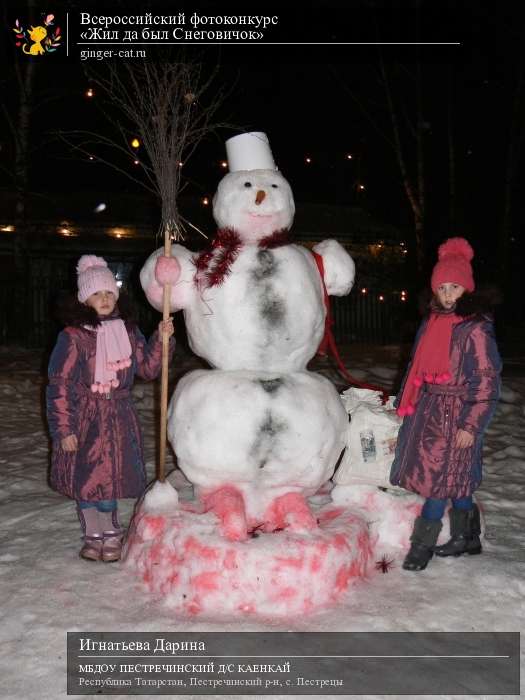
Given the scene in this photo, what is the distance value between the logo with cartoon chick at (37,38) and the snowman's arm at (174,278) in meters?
9.74

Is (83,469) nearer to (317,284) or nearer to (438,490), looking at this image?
(317,284)

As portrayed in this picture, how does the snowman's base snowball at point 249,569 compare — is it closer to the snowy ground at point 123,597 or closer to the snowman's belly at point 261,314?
the snowy ground at point 123,597

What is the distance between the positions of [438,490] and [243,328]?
1.28 metres

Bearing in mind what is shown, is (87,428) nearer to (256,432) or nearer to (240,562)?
(256,432)

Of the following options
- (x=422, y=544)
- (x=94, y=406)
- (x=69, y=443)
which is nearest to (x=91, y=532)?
(x=69, y=443)

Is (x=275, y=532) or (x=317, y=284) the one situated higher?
(x=317, y=284)

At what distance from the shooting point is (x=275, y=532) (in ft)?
10.1

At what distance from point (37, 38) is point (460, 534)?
1152 centimetres

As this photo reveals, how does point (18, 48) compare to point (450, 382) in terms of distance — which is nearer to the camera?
point (450, 382)

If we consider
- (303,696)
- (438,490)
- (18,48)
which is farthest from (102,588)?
(18,48)

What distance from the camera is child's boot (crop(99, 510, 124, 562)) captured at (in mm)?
3411

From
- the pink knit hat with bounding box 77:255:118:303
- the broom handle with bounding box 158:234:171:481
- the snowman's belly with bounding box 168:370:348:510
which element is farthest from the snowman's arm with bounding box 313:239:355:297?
the pink knit hat with bounding box 77:255:118:303

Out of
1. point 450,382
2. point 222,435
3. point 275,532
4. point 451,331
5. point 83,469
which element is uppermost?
point 451,331

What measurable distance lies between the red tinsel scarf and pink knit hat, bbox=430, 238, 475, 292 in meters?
0.81
